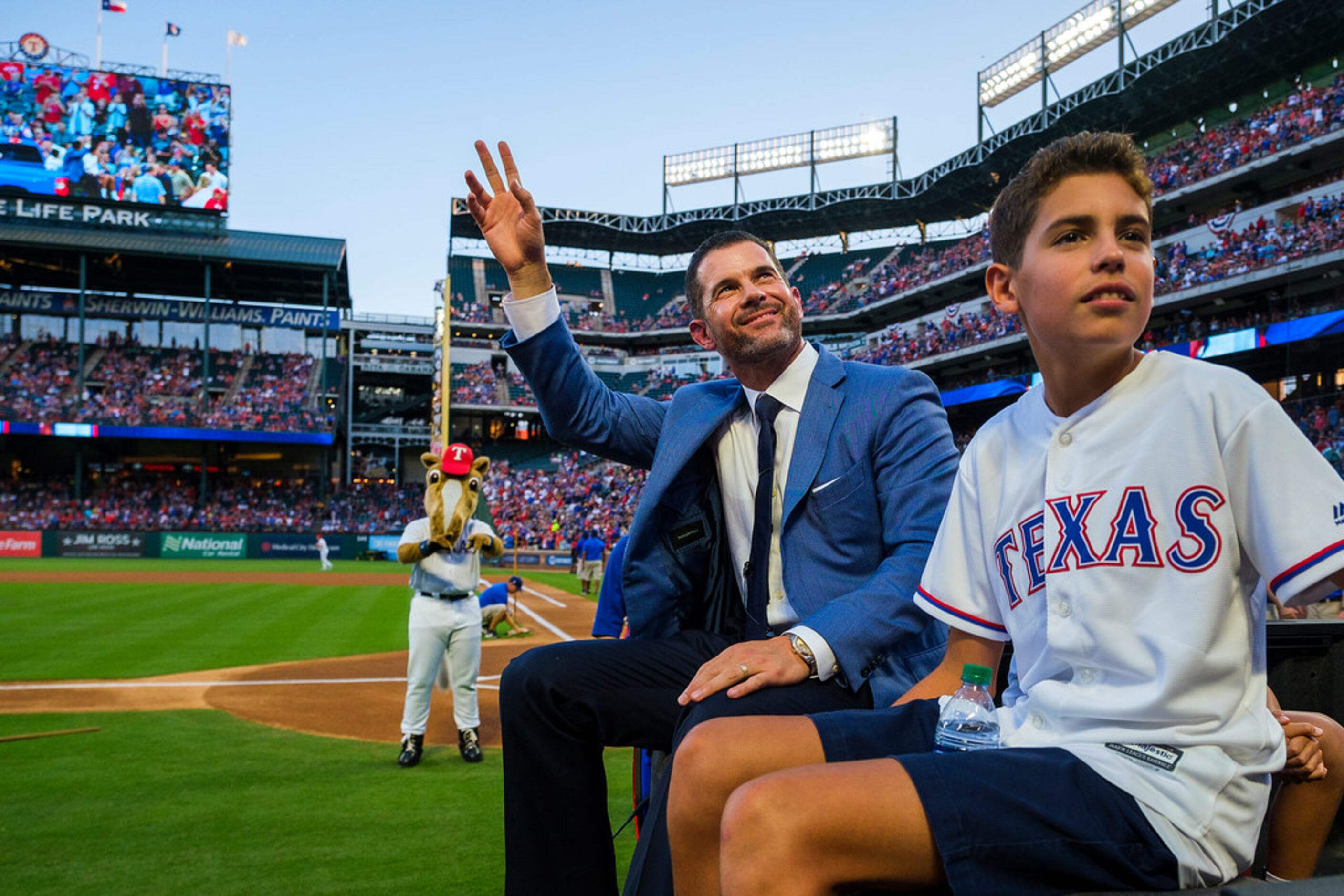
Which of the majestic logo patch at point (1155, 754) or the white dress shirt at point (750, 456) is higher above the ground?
the white dress shirt at point (750, 456)

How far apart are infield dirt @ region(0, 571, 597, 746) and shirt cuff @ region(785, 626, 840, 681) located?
5517 millimetres

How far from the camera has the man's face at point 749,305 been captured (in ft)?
9.51

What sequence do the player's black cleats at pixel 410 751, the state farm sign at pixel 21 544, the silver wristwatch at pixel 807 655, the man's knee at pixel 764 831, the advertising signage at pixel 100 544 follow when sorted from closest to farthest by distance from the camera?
1. the man's knee at pixel 764 831
2. the silver wristwatch at pixel 807 655
3. the player's black cleats at pixel 410 751
4. the state farm sign at pixel 21 544
5. the advertising signage at pixel 100 544

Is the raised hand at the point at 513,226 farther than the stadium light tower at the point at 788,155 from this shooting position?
No

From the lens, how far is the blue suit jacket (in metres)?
2.39

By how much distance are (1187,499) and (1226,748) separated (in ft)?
1.39

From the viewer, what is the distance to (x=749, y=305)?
2906 mm

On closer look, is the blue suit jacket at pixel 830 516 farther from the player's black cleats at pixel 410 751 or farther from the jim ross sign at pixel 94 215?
the jim ross sign at pixel 94 215

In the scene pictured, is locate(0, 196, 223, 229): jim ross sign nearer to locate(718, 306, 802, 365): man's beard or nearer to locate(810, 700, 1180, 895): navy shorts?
locate(718, 306, 802, 365): man's beard

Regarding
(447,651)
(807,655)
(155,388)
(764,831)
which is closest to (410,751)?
(447,651)

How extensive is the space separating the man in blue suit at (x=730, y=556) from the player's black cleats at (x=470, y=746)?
13.7 ft

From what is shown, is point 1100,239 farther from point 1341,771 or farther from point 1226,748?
point 1341,771

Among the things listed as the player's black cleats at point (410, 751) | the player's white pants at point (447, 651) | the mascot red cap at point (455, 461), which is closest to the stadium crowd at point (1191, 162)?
the mascot red cap at point (455, 461)

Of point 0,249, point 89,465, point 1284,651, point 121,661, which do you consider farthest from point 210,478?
point 1284,651
